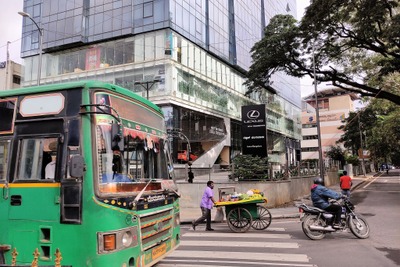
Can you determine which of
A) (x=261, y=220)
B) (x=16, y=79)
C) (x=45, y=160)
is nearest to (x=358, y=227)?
(x=261, y=220)

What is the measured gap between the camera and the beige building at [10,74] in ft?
145

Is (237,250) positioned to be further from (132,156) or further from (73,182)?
(73,182)

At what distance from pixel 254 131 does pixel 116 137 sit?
16688 mm

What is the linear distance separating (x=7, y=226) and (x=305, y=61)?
922 inches

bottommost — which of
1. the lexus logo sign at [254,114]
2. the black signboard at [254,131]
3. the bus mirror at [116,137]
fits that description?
the bus mirror at [116,137]

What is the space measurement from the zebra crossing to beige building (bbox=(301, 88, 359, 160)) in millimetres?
86222

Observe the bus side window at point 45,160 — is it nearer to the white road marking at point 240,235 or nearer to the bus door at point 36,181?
the bus door at point 36,181

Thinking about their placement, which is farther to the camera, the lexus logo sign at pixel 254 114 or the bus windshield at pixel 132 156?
the lexus logo sign at pixel 254 114

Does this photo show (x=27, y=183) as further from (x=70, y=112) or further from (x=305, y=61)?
(x=305, y=61)

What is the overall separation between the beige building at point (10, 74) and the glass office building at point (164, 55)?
5945mm

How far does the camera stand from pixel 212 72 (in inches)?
1602

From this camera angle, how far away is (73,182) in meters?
4.49

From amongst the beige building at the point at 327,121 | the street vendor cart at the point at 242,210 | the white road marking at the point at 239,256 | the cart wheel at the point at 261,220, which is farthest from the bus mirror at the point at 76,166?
the beige building at the point at 327,121

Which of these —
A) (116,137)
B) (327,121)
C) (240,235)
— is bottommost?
(240,235)
